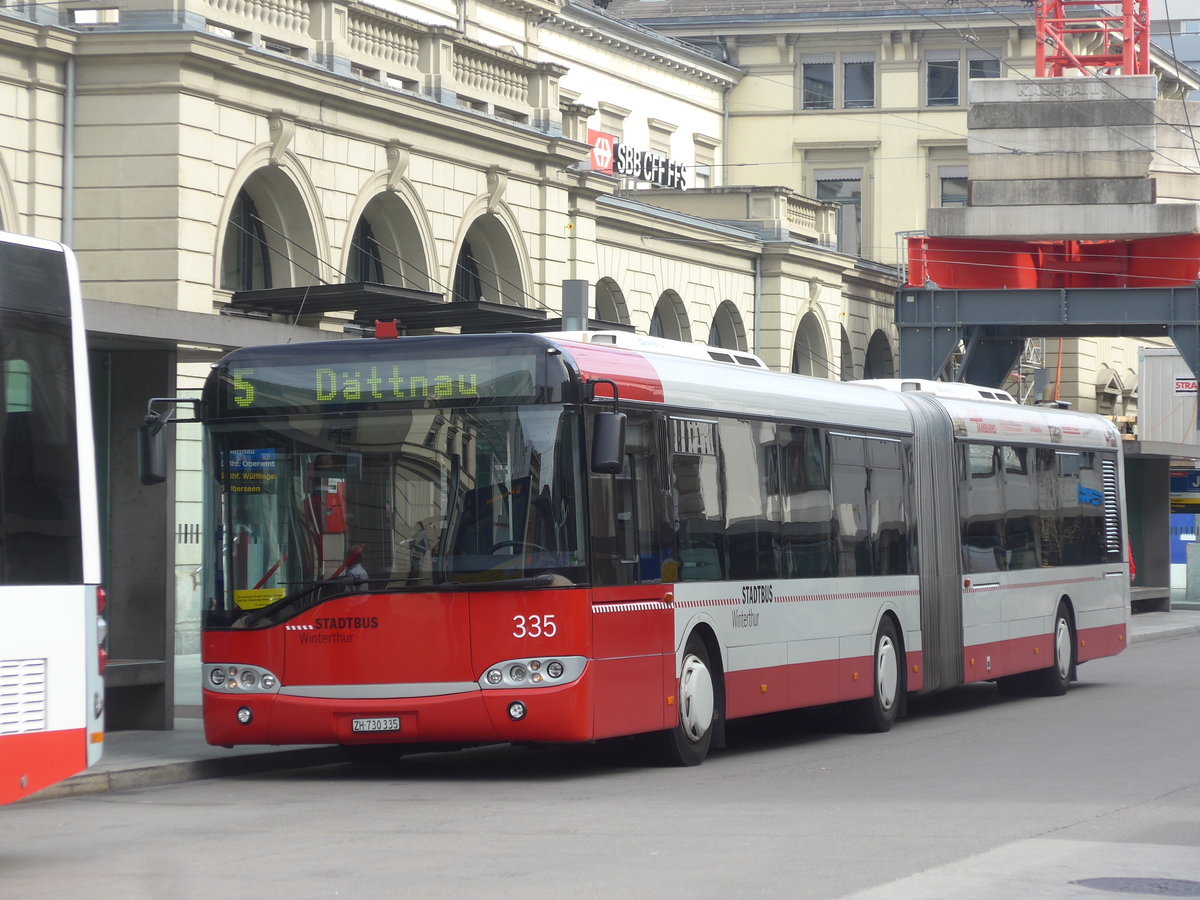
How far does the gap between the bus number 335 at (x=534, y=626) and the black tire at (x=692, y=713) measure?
4.67 ft

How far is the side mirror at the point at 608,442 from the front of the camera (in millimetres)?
12430

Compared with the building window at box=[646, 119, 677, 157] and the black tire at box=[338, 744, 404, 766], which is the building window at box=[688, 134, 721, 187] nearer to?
the building window at box=[646, 119, 677, 157]

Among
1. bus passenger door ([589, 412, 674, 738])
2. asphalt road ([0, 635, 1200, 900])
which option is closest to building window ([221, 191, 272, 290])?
asphalt road ([0, 635, 1200, 900])

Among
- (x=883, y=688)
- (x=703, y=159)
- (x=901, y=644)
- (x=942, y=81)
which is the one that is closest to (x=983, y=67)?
(x=942, y=81)

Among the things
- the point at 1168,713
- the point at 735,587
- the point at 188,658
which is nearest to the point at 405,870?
the point at 735,587

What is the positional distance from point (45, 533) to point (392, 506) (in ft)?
12.8

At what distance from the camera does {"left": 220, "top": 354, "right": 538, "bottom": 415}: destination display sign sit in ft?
42.8

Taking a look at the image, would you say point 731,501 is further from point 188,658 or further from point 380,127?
point 380,127

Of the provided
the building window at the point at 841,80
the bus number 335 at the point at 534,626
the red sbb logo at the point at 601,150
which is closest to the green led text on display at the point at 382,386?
the bus number 335 at the point at 534,626

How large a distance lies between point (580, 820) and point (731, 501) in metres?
4.22

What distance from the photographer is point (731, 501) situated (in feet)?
48.8

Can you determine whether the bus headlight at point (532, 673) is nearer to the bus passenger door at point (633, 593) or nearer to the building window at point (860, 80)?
the bus passenger door at point (633, 593)

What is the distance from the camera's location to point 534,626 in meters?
12.8

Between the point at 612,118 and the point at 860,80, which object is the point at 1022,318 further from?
the point at 860,80
